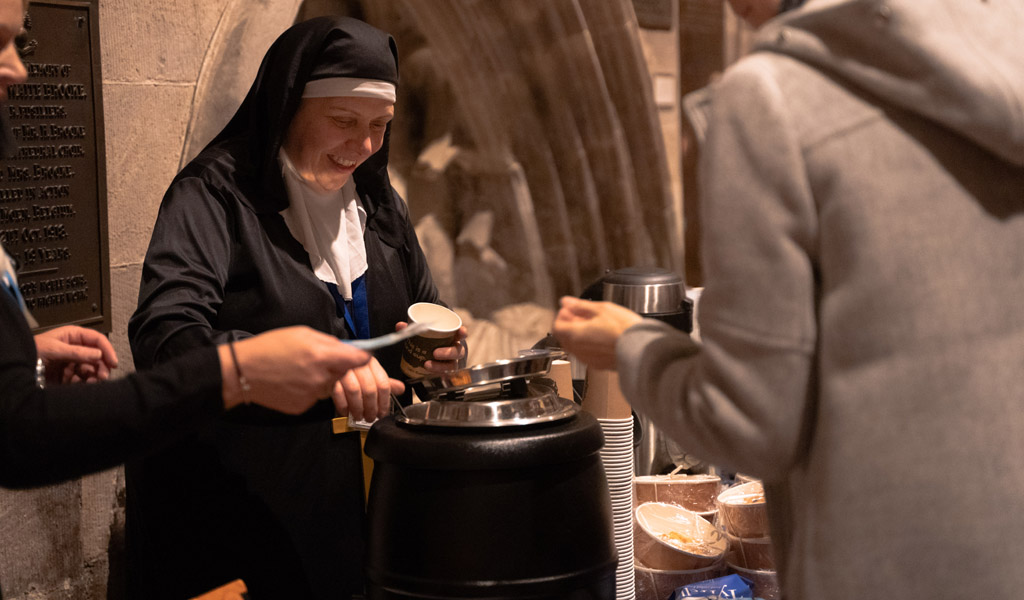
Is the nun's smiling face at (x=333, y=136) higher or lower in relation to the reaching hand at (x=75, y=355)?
higher

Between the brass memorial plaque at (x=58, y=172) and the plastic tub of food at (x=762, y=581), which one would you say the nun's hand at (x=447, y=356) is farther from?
the brass memorial plaque at (x=58, y=172)

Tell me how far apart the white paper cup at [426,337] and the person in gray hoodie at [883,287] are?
1.06 meters

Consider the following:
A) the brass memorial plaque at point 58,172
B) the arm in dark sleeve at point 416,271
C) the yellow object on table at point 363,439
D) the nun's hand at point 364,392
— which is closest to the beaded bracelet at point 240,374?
the nun's hand at point 364,392

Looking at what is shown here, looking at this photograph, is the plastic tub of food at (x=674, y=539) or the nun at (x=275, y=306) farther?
the plastic tub of food at (x=674, y=539)

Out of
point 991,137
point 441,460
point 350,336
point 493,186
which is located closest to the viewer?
point 991,137

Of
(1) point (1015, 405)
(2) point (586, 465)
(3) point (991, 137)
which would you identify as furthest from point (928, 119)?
(2) point (586, 465)

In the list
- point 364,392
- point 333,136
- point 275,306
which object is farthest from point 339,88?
point 364,392

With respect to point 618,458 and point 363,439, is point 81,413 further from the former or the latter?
point 618,458

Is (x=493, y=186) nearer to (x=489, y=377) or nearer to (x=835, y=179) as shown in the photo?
(x=489, y=377)

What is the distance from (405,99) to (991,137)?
161 inches

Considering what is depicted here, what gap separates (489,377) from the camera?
181cm

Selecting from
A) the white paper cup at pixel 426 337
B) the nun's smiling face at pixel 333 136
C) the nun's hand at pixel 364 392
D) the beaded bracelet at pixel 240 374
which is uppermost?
the nun's smiling face at pixel 333 136

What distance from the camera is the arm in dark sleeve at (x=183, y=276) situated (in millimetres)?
2066

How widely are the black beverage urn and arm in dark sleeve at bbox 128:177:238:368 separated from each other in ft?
1.74
